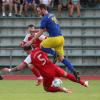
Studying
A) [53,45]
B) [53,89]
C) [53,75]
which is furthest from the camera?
[53,45]

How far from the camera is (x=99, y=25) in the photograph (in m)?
26.1

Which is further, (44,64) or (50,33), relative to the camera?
(50,33)

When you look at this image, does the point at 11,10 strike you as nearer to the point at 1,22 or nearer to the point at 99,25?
the point at 1,22

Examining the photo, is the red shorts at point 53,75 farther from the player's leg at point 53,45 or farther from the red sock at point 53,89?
the player's leg at point 53,45

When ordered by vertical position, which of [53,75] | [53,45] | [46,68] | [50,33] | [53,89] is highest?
[50,33]

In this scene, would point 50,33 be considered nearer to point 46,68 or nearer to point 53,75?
point 46,68

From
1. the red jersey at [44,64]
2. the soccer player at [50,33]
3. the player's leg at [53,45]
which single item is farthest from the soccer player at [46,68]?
the player's leg at [53,45]

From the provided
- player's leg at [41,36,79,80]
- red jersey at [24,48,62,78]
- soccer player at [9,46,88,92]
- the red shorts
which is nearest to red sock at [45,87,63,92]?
soccer player at [9,46,88,92]

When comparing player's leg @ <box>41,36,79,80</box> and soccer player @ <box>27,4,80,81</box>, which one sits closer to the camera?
soccer player @ <box>27,4,80,81</box>

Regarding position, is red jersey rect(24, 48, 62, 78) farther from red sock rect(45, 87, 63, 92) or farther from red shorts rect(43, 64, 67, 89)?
red sock rect(45, 87, 63, 92)

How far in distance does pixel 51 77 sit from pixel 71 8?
43.7ft

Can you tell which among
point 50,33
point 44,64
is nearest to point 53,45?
point 50,33

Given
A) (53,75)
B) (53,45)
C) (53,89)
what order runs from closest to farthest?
(53,75), (53,89), (53,45)

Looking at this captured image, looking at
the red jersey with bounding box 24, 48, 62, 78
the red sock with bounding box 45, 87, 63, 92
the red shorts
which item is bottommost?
the red sock with bounding box 45, 87, 63, 92
